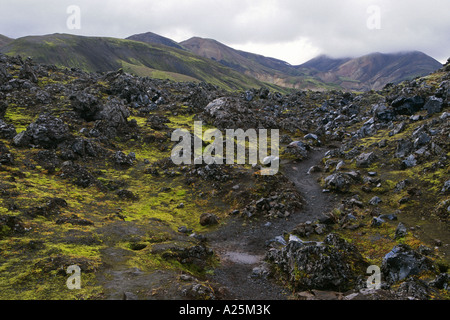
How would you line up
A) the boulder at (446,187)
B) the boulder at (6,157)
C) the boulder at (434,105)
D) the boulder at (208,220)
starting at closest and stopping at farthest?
the boulder at (446,187) < the boulder at (208,220) < the boulder at (6,157) < the boulder at (434,105)

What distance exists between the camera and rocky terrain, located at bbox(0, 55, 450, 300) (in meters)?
13.4

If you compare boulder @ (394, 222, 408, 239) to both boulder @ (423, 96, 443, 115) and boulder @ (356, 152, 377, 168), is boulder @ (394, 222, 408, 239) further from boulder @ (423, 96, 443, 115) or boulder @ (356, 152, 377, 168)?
boulder @ (423, 96, 443, 115)

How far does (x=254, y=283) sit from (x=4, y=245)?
13.6 meters

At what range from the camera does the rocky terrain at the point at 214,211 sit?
43.9 feet

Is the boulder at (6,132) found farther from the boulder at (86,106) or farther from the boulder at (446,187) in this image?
the boulder at (446,187)

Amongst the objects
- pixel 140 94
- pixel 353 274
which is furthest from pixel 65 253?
pixel 140 94

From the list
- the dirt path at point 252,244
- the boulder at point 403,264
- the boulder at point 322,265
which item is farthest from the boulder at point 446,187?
the boulder at point 322,265

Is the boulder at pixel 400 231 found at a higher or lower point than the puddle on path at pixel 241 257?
higher

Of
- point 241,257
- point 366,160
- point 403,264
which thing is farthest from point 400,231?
point 366,160

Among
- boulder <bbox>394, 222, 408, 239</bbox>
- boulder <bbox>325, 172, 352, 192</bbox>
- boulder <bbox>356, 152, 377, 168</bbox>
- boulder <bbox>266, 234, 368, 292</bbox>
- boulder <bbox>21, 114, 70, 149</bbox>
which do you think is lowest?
boulder <bbox>266, 234, 368, 292</bbox>

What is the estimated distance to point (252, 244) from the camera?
21453mm

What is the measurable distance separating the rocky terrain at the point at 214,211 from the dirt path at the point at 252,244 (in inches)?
4.4

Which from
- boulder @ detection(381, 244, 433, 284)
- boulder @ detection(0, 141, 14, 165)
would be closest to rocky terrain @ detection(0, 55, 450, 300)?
boulder @ detection(381, 244, 433, 284)

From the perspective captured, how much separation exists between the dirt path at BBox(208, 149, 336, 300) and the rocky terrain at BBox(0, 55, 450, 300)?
0.37 ft
